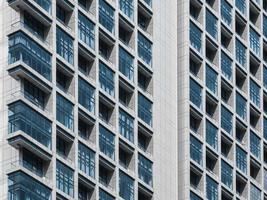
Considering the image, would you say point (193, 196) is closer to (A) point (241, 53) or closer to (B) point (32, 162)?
(A) point (241, 53)

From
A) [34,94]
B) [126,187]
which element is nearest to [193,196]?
[126,187]

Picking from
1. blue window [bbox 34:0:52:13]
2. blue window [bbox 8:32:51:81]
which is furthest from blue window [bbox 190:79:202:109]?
blue window [bbox 8:32:51:81]

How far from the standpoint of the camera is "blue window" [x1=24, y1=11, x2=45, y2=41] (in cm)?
8756

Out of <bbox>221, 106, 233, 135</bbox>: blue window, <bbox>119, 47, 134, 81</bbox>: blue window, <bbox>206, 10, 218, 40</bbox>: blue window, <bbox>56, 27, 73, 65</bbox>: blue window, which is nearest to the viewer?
<bbox>56, 27, 73, 65</bbox>: blue window

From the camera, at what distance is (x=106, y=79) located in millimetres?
93625

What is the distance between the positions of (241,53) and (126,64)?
1809cm

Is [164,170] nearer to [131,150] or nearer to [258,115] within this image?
[131,150]

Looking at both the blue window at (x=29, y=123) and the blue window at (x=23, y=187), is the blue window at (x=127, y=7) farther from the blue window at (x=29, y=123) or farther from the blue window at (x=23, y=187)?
the blue window at (x=23, y=187)

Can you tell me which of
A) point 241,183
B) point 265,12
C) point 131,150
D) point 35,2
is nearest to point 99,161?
point 131,150

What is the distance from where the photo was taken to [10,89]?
8519 cm

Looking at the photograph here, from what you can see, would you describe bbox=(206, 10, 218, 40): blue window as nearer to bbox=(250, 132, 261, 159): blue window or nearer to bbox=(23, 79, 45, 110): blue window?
bbox=(250, 132, 261, 159): blue window

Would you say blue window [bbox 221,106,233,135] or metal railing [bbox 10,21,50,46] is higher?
blue window [bbox 221,106,233,135]

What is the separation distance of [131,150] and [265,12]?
28.2 m

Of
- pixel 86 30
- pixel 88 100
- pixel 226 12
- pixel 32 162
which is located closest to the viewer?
pixel 32 162
